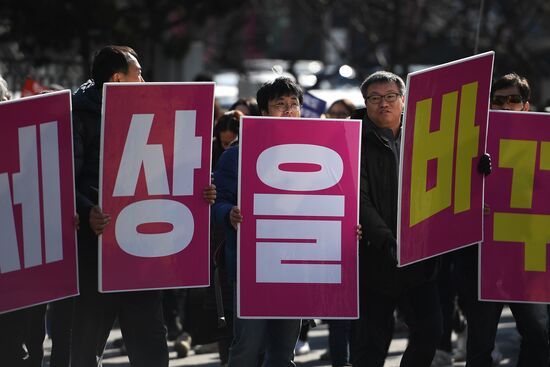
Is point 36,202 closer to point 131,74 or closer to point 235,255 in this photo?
point 131,74

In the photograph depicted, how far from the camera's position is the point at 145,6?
846 inches

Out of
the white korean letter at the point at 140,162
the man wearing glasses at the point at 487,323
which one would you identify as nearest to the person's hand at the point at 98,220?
the white korean letter at the point at 140,162

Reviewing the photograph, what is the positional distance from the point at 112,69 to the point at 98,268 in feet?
3.16

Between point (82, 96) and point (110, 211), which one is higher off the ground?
point (82, 96)

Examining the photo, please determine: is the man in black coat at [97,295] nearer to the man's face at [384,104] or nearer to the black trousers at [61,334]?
the man's face at [384,104]

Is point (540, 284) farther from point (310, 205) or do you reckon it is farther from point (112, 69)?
point (112, 69)

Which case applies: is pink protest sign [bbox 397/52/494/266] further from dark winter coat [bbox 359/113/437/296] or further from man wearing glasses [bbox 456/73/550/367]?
man wearing glasses [bbox 456/73/550/367]

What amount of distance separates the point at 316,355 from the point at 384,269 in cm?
339

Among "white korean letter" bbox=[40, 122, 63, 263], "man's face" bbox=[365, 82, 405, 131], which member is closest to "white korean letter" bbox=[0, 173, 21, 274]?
"white korean letter" bbox=[40, 122, 63, 263]

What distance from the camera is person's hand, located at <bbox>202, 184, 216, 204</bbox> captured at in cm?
625

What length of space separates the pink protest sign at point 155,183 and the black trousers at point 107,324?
18cm

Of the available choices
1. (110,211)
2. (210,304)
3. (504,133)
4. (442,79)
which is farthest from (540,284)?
(110,211)

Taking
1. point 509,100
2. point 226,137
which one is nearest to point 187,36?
point 226,137

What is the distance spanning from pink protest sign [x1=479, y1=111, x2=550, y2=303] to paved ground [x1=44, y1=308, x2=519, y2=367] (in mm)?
2514
